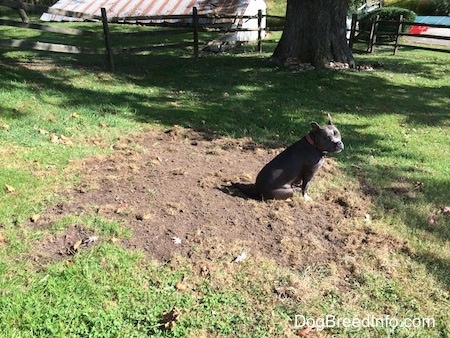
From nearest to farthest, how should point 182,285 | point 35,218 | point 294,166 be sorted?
point 182,285 → point 35,218 → point 294,166

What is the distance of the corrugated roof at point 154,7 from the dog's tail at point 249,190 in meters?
14.2

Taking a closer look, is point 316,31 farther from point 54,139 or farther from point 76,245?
point 76,245

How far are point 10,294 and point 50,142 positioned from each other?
3.34 metres

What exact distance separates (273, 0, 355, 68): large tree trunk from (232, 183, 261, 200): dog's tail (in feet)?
24.6

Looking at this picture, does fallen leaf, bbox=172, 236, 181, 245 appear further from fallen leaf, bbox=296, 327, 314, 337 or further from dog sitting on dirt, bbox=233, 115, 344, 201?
fallen leaf, bbox=296, 327, 314, 337

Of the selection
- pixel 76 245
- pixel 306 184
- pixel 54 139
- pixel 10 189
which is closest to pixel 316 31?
pixel 306 184

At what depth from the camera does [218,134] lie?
24.1 ft

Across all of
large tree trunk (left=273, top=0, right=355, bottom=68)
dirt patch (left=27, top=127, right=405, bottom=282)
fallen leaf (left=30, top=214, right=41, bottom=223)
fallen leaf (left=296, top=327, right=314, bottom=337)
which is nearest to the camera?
fallen leaf (left=296, top=327, right=314, bottom=337)

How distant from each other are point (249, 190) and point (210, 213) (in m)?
0.68

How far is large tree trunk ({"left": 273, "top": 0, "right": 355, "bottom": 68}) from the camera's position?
11.5 m

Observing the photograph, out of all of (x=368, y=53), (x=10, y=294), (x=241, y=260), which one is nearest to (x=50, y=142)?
(x=10, y=294)

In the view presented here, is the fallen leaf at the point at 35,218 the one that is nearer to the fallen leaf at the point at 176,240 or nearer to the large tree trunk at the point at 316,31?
the fallen leaf at the point at 176,240

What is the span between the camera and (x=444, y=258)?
13.9 feet

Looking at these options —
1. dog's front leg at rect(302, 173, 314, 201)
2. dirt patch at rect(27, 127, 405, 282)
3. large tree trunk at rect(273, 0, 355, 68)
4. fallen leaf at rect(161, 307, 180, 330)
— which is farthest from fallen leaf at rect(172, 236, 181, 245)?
large tree trunk at rect(273, 0, 355, 68)
